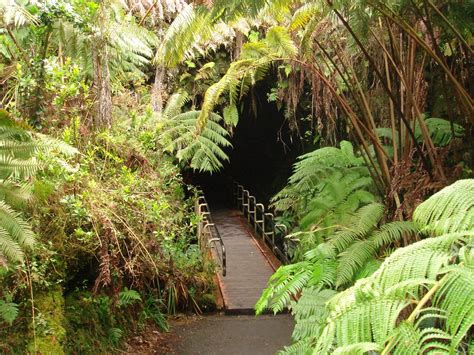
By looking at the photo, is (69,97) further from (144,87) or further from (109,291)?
(144,87)

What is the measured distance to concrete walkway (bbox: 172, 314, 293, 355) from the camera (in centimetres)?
506

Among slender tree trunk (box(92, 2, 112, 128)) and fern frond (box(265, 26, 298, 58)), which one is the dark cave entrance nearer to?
slender tree trunk (box(92, 2, 112, 128))

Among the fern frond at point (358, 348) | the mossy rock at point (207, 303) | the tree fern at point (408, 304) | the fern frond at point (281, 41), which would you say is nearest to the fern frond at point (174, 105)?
the mossy rock at point (207, 303)

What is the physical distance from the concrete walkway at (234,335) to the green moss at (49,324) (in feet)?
5.01

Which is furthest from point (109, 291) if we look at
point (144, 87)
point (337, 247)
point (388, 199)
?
point (144, 87)

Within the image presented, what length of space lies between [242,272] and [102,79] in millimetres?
3667

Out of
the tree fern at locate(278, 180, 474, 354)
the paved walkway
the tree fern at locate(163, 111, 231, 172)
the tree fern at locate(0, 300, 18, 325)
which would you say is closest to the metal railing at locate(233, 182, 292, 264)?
the paved walkway

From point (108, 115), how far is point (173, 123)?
256cm

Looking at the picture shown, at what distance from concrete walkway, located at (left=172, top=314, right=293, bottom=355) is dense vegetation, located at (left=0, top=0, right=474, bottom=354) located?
1.50 feet

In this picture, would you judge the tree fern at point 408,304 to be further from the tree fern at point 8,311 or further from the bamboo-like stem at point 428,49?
the tree fern at point 8,311

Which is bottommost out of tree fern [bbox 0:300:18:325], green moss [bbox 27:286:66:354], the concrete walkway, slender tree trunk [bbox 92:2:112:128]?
the concrete walkway

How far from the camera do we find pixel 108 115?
5.96 meters

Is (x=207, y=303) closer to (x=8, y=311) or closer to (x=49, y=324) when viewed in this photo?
(x=49, y=324)

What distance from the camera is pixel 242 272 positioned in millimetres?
7523
